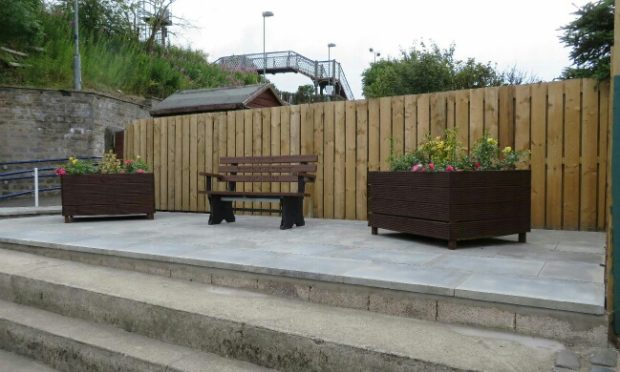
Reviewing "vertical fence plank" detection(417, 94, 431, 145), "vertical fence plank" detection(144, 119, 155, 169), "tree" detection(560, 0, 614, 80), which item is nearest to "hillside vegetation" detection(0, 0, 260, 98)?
"vertical fence plank" detection(144, 119, 155, 169)

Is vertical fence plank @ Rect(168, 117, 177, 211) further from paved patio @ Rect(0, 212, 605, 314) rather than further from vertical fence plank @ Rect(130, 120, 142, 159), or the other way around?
paved patio @ Rect(0, 212, 605, 314)

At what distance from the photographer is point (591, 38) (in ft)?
16.5

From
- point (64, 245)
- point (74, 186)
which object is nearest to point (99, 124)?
point (74, 186)

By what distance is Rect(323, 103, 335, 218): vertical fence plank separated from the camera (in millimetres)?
6711

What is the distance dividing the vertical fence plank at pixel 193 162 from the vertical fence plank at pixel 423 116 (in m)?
3.72

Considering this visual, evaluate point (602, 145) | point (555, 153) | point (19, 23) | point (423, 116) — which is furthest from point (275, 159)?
point (19, 23)

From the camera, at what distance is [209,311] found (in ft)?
8.91

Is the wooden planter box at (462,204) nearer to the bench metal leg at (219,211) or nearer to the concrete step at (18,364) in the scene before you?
the bench metal leg at (219,211)

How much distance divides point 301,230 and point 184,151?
3510mm

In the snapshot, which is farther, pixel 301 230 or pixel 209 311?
pixel 301 230

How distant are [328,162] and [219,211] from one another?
5.26 feet

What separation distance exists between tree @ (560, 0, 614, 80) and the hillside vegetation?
13.7m

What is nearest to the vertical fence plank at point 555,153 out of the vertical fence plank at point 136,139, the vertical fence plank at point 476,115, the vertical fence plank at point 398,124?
the vertical fence plank at point 476,115

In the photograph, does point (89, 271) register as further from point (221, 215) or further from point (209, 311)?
point (221, 215)
